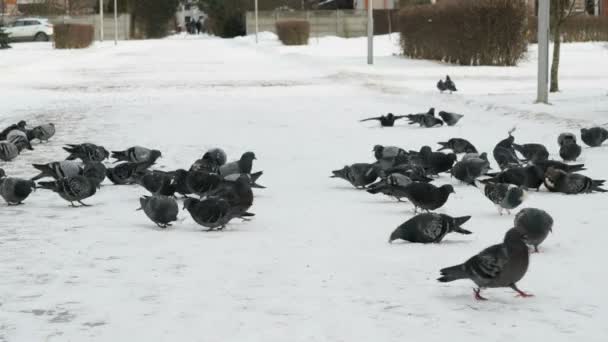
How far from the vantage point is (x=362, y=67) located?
37.0 m

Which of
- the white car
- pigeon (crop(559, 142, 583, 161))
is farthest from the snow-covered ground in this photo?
the white car

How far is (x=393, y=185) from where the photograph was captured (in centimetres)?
866

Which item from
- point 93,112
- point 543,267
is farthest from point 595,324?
point 93,112

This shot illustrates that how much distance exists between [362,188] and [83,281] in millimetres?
4391

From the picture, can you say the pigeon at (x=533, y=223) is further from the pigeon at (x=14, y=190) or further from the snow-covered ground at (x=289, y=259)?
the pigeon at (x=14, y=190)

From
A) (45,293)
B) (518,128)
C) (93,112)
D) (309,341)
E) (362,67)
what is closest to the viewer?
(309,341)

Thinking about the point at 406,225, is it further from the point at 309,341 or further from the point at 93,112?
the point at 93,112

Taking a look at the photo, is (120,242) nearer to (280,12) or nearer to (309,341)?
(309,341)

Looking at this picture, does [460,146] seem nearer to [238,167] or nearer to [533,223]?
[238,167]

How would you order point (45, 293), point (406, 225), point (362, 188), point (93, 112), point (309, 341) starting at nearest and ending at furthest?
point (309, 341), point (45, 293), point (406, 225), point (362, 188), point (93, 112)

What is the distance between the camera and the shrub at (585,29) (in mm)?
57531

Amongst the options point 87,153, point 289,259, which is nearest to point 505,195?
point 289,259

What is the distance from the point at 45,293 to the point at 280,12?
89.0 meters

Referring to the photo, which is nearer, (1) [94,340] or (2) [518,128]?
(1) [94,340]
